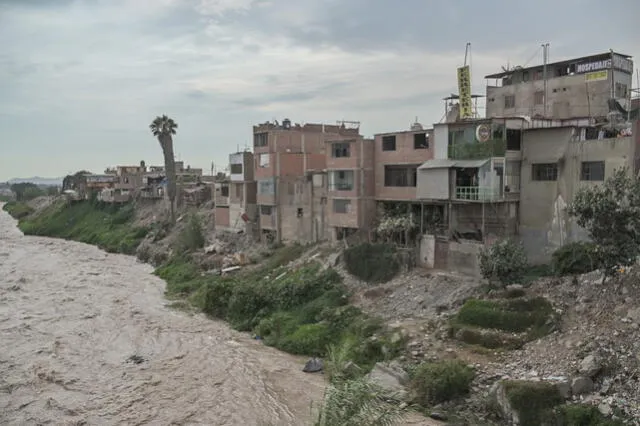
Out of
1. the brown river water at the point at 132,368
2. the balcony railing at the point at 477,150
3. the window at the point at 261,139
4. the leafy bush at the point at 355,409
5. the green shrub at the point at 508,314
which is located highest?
the window at the point at 261,139

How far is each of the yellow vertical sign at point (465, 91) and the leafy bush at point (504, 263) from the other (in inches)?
499

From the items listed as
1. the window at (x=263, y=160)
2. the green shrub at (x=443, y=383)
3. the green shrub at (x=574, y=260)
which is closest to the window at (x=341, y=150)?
the window at (x=263, y=160)

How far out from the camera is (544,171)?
27000 millimetres

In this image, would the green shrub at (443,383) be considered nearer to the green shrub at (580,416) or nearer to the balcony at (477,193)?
the green shrub at (580,416)

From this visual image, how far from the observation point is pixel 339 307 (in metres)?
28.0

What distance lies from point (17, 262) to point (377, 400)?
50259 mm

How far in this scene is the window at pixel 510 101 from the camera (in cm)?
3834

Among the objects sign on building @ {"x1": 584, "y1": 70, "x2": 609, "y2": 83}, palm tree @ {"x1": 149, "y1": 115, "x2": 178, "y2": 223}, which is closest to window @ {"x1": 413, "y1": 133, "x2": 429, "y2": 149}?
sign on building @ {"x1": 584, "y1": 70, "x2": 609, "y2": 83}

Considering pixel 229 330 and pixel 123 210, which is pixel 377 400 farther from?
pixel 123 210

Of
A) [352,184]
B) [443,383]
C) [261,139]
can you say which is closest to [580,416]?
[443,383]

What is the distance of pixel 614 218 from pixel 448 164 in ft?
33.1

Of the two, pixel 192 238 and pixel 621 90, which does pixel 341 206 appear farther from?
pixel 621 90

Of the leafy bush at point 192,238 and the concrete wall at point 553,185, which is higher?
the concrete wall at point 553,185

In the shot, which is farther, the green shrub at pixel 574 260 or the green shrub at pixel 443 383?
the green shrub at pixel 574 260
